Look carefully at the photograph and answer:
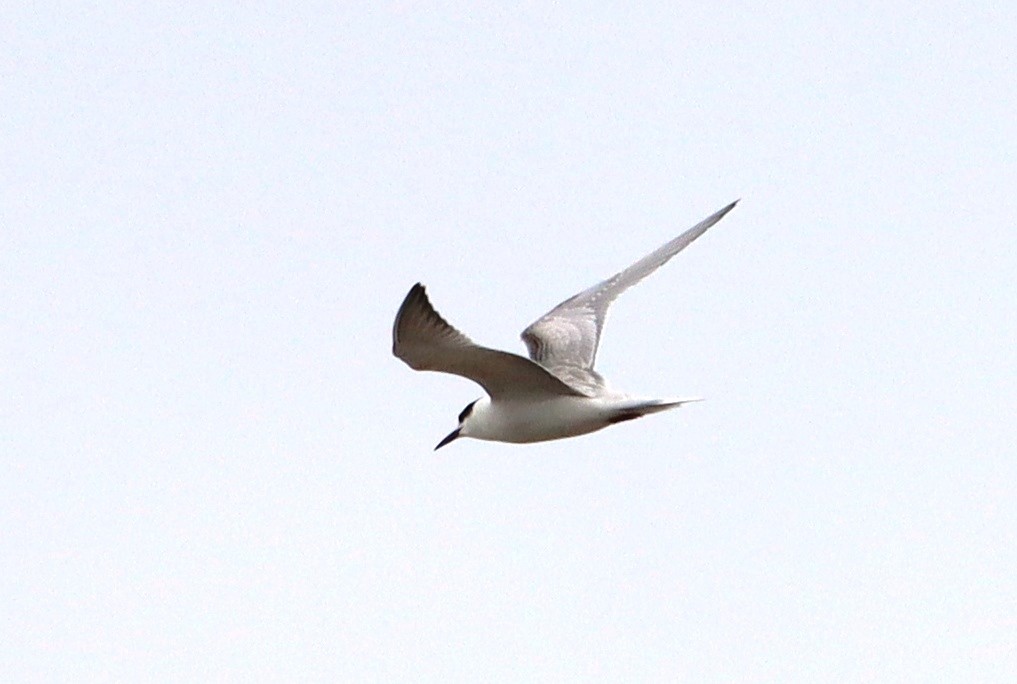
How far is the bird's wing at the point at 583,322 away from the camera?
52.4ft

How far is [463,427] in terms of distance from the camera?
15297 millimetres

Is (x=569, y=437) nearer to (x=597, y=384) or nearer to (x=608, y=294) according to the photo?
(x=597, y=384)

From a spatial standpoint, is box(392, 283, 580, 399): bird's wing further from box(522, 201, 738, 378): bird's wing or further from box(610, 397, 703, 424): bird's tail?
box(522, 201, 738, 378): bird's wing

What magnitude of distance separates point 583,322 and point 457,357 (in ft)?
13.5

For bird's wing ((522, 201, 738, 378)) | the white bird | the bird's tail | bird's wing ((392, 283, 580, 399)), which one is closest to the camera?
bird's wing ((392, 283, 580, 399))

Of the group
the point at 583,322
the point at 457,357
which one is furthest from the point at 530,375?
the point at 583,322

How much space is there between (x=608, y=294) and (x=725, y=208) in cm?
132

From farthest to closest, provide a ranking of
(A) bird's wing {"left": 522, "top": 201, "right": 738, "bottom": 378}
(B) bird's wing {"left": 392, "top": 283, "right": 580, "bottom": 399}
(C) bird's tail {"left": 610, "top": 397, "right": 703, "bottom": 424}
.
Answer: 1. (A) bird's wing {"left": 522, "top": 201, "right": 738, "bottom": 378}
2. (C) bird's tail {"left": 610, "top": 397, "right": 703, "bottom": 424}
3. (B) bird's wing {"left": 392, "top": 283, "right": 580, "bottom": 399}

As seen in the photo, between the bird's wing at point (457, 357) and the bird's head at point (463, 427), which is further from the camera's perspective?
the bird's head at point (463, 427)

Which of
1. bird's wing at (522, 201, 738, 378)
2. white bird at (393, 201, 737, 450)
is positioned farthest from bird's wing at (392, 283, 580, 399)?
bird's wing at (522, 201, 738, 378)

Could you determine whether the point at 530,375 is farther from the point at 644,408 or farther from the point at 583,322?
the point at 583,322

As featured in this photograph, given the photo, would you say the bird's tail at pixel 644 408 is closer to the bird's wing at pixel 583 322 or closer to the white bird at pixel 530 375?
the white bird at pixel 530 375

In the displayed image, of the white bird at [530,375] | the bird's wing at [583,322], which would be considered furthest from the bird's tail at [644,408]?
the bird's wing at [583,322]

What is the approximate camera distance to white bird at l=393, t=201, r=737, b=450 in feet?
41.9
